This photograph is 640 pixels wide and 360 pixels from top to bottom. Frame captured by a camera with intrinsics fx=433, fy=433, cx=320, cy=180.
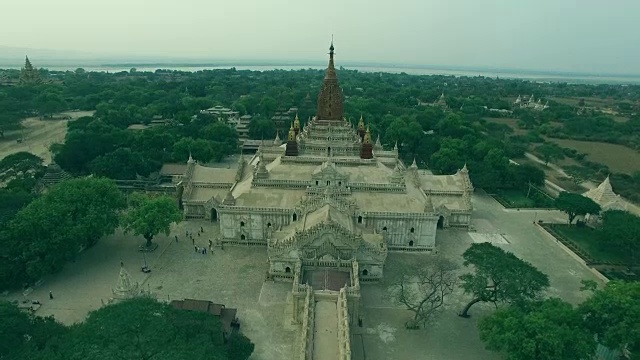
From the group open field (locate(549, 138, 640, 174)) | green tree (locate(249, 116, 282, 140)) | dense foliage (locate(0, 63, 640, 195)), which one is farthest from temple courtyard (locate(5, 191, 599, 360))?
open field (locate(549, 138, 640, 174))

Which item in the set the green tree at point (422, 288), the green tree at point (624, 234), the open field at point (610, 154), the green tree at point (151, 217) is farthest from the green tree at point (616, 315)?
the open field at point (610, 154)

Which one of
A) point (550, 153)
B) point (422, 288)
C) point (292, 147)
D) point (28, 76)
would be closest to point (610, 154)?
point (550, 153)

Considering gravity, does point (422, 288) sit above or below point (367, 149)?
below

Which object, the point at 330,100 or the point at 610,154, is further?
the point at 610,154

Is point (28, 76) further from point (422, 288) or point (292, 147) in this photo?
point (422, 288)

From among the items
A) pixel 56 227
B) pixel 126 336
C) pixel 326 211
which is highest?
pixel 326 211

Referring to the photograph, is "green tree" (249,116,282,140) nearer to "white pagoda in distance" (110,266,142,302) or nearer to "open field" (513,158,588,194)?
"open field" (513,158,588,194)
